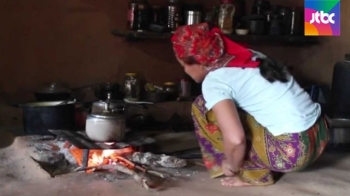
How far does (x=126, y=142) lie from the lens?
223 cm

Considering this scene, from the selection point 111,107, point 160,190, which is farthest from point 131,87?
point 160,190

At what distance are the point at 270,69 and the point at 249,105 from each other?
0.15m

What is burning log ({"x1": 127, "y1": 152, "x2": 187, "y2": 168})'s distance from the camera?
214cm

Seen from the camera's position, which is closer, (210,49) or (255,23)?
(210,49)

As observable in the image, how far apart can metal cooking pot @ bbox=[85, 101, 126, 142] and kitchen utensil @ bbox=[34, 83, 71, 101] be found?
69 cm

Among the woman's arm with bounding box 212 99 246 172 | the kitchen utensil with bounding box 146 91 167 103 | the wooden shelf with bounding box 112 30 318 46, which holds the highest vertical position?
the wooden shelf with bounding box 112 30 318 46

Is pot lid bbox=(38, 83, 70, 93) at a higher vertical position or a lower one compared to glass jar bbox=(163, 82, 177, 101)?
higher

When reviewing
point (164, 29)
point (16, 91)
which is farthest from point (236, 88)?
point (16, 91)

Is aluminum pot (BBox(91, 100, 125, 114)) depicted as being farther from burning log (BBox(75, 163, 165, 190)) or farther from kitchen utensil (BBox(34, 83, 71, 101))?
kitchen utensil (BBox(34, 83, 71, 101))

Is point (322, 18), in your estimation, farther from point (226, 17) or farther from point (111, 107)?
point (111, 107)

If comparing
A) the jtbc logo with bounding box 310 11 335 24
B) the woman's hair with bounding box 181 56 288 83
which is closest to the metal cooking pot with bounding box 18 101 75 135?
the woman's hair with bounding box 181 56 288 83

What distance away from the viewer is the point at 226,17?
3.20 metres

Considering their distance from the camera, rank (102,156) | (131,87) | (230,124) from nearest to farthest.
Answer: (230,124)
(102,156)
(131,87)

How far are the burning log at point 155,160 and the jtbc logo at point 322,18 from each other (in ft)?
4.75
